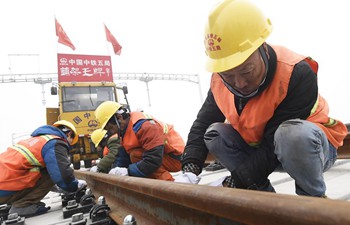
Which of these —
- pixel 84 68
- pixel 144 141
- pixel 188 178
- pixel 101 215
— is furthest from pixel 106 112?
pixel 84 68

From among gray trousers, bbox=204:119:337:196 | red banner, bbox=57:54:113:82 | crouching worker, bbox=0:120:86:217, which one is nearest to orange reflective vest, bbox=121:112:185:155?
crouching worker, bbox=0:120:86:217

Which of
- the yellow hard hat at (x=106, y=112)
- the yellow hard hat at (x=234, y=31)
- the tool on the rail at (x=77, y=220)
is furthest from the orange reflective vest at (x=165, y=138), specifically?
the yellow hard hat at (x=234, y=31)

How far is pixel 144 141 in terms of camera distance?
3178 millimetres

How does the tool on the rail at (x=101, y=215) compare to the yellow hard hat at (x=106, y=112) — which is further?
the yellow hard hat at (x=106, y=112)

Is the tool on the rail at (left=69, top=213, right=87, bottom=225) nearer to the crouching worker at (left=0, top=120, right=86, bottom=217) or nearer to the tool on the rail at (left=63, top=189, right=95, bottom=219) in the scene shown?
A: the tool on the rail at (left=63, top=189, right=95, bottom=219)

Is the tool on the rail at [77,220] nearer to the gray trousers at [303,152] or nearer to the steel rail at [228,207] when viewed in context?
the steel rail at [228,207]

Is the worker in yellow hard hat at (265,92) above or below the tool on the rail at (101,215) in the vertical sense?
above

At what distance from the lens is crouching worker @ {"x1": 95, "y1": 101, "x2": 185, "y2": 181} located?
10.2 ft

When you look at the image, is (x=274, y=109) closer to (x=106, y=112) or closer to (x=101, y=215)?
(x=101, y=215)

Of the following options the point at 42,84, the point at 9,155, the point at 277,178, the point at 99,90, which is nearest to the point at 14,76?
the point at 42,84

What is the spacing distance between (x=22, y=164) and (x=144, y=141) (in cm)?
129

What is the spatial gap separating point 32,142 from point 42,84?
22.6 meters

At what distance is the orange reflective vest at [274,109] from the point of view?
5.30ft

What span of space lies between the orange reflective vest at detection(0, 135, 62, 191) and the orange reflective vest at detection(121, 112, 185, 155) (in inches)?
31.7
